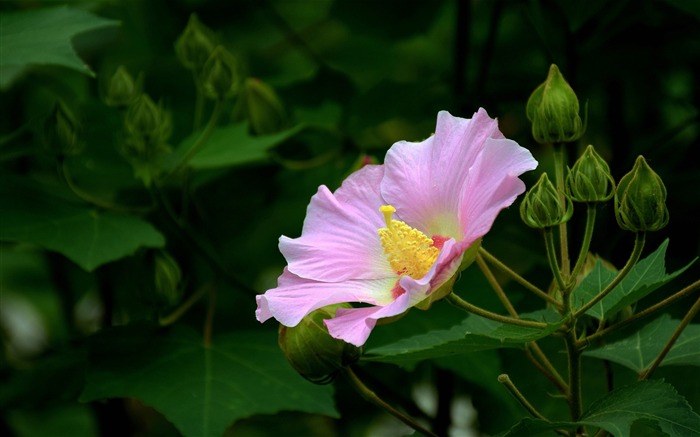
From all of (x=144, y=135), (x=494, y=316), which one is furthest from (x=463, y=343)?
(x=144, y=135)

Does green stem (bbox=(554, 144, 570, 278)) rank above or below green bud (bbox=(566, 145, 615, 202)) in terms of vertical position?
below

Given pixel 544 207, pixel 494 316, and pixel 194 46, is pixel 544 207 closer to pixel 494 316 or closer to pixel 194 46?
pixel 494 316

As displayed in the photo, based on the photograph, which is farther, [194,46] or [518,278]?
[194,46]

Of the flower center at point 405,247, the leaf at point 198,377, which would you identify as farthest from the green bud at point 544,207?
the leaf at point 198,377

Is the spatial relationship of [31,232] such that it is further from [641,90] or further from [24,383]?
[641,90]

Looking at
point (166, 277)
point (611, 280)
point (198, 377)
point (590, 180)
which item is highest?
point (590, 180)

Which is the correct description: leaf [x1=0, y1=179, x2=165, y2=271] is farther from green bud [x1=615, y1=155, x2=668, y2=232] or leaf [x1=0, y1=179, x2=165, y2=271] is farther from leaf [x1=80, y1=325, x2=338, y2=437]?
green bud [x1=615, y1=155, x2=668, y2=232]

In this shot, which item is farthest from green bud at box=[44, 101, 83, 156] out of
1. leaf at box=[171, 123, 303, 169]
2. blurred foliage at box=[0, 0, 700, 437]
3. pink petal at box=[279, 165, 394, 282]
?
pink petal at box=[279, 165, 394, 282]
